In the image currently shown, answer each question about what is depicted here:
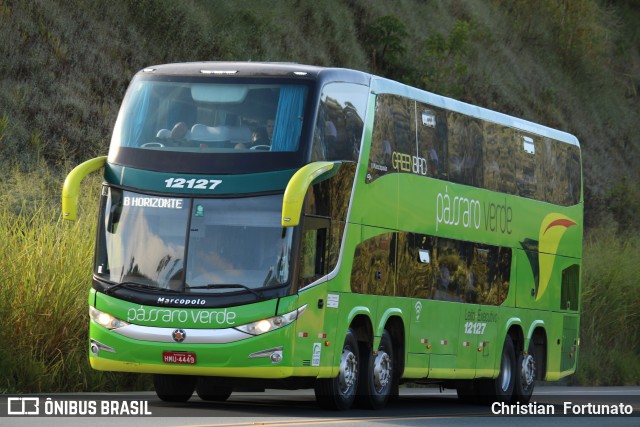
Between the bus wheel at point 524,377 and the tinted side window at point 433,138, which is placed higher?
the tinted side window at point 433,138

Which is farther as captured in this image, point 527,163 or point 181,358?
point 527,163

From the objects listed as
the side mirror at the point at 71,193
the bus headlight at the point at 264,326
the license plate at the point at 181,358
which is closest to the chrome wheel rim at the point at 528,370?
the bus headlight at the point at 264,326

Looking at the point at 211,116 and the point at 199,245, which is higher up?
the point at 211,116

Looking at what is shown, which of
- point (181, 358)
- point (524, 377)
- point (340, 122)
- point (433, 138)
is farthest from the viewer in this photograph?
point (524, 377)

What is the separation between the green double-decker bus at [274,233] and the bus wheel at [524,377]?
2.75 m

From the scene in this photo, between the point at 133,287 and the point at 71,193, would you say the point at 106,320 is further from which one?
the point at 71,193

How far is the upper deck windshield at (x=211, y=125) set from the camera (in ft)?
56.9

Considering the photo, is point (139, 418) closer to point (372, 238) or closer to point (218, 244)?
point (218, 244)

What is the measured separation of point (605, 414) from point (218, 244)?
6.44 metres

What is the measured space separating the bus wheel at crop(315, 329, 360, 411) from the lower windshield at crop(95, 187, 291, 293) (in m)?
1.79

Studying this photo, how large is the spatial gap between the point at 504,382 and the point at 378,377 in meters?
4.68

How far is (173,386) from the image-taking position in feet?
61.9

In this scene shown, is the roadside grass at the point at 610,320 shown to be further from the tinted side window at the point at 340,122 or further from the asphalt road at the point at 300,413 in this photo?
the tinted side window at the point at 340,122

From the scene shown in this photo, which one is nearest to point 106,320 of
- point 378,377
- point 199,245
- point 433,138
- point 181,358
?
point 181,358
